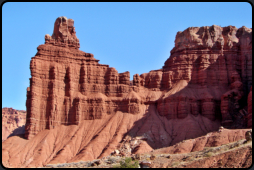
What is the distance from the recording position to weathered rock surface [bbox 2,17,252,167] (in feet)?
319

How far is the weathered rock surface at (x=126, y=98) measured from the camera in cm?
9725

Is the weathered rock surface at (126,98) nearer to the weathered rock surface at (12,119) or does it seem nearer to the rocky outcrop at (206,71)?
the rocky outcrop at (206,71)

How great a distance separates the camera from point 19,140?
331 feet

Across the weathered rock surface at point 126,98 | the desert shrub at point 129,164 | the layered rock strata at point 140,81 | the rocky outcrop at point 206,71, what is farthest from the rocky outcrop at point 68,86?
the desert shrub at point 129,164

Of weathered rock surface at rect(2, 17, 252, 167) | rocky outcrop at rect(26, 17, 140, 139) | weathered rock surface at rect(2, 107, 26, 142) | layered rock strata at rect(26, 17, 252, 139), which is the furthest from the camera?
weathered rock surface at rect(2, 107, 26, 142)

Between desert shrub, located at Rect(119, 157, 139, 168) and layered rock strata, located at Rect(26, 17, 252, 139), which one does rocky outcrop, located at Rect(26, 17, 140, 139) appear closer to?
layered rock strata, located at Rect(26, 17, 252, 139)

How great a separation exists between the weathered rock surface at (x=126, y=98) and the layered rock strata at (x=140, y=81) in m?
0.20

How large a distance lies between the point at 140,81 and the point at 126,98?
6356 mm

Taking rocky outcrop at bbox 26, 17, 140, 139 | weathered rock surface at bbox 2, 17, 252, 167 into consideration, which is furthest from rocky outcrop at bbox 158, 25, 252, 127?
rocky outcrop at bbox 26, 17, 140, 139

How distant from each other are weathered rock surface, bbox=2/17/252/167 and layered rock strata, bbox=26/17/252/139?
196 mm

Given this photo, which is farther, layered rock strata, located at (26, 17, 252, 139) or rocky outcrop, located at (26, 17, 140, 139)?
rocky outcrop, located at (26, 17, 140, 139)

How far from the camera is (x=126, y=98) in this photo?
107812mm

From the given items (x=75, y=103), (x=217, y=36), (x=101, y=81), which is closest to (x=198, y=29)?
(x=217, y=36)

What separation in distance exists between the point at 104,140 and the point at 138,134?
6416mm
